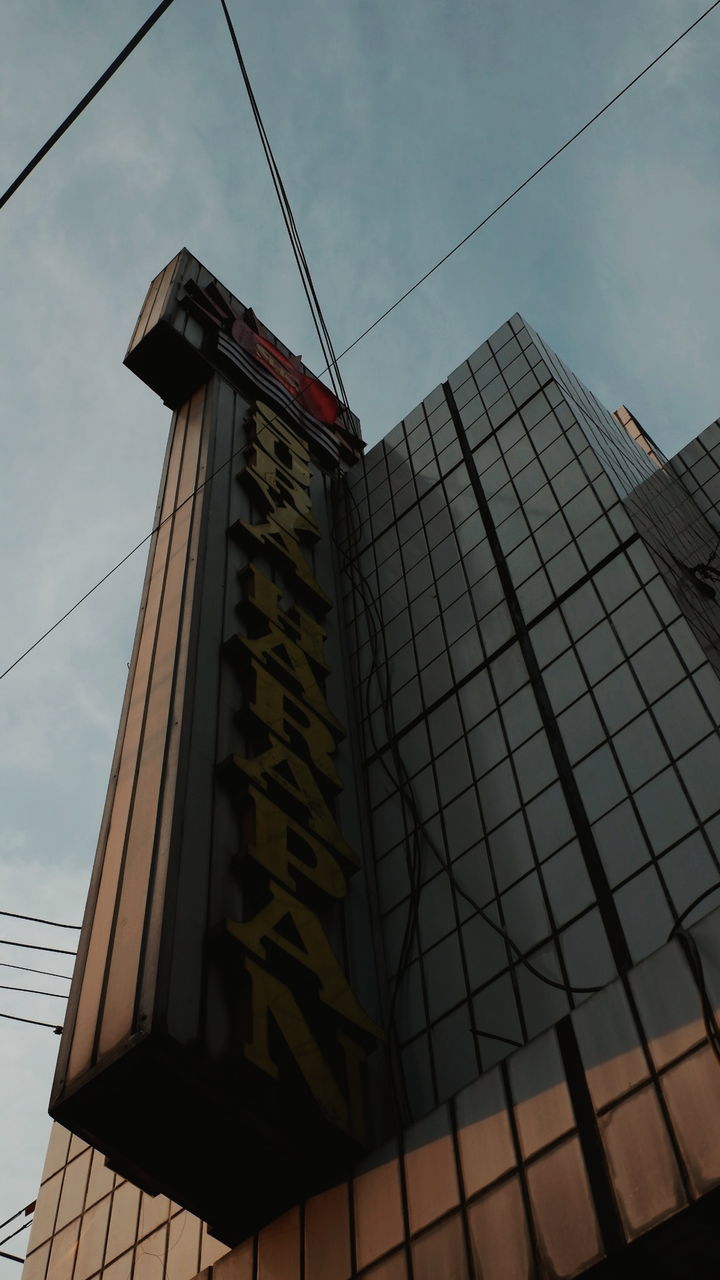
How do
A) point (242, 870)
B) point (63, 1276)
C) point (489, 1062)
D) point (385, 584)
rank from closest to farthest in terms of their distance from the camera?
point (489, 1062)
point (242, 870)
point (63, 1276)
point (385, 584)

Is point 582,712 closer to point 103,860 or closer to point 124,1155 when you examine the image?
point 103,860

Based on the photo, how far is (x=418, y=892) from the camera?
28.6 feet

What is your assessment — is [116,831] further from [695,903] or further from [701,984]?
[701,984]

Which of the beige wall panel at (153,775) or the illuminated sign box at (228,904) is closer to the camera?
the illuminated sign box at (228,904)

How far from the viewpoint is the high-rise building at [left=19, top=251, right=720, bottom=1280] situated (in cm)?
527

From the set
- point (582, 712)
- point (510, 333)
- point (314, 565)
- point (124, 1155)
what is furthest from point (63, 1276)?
point (510, 333)

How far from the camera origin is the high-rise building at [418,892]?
527 centimetres

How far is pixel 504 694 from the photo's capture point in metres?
9.53

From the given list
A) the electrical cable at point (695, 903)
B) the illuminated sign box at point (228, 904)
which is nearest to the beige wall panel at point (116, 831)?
the illuminated sign box at point (228, 904)

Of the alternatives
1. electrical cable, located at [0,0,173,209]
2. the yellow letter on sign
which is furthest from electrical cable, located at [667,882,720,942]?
electrical cable, located at [0,0,173,209]

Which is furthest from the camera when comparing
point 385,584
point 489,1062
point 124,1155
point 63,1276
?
point 385,584

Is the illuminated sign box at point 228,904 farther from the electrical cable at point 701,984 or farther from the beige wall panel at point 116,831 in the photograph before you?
the electrical cable at point 701,984

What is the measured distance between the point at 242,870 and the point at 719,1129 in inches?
154

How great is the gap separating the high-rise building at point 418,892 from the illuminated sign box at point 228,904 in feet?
0.09
